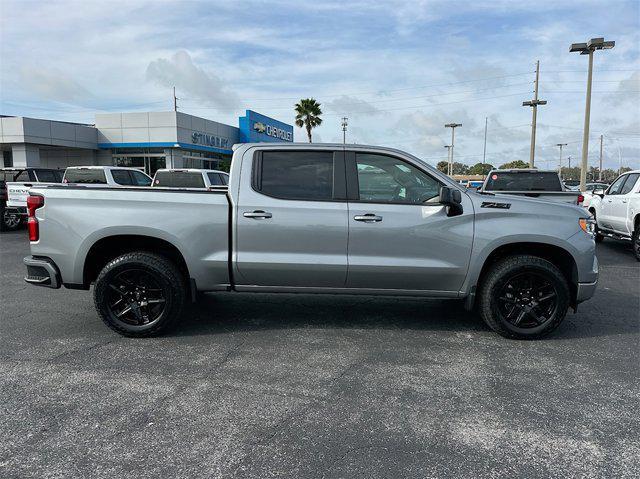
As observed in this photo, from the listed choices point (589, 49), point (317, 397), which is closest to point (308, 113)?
point (589, 49)

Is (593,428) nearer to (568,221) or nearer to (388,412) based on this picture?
(388,412)

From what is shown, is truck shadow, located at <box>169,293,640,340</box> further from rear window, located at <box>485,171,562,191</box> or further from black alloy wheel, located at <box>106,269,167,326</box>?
rear window, located at <box>485,171,562,191</box>

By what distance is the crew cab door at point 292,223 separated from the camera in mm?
4828

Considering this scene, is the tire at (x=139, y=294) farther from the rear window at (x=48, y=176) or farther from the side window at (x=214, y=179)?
the rear window at (x=48, y=176)

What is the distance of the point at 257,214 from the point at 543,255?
9.62ft

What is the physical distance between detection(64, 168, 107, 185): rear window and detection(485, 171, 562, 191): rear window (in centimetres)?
1014

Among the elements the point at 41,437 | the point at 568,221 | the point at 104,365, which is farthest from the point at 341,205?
the point at 41,437

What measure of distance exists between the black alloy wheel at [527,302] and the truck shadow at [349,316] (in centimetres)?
32

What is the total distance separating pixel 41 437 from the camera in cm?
311

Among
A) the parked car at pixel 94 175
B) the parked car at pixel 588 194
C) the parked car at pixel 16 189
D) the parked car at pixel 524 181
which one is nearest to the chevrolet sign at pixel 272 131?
the parked car at pixel 588 194

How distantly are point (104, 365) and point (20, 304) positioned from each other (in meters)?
2.71

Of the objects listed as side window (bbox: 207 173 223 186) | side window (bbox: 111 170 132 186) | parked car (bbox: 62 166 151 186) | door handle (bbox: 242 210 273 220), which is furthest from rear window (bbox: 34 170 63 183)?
door handle (bbox: 242 210 273 220)

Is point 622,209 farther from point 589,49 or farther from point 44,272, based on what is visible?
point 589,49

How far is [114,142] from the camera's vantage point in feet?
106
